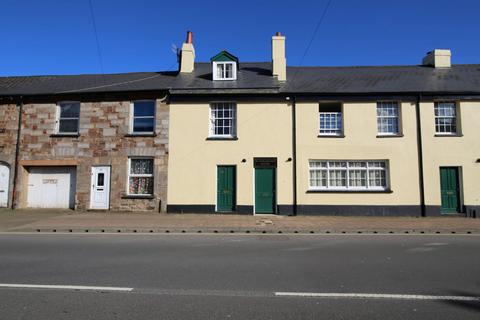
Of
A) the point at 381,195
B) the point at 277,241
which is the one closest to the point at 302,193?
the point at 381,195

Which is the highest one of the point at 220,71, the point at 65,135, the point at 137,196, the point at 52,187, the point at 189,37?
the point at 189,37

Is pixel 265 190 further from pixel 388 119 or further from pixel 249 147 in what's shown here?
pixel 388 119

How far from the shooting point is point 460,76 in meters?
19.3

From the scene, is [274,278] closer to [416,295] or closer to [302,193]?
[416,295]

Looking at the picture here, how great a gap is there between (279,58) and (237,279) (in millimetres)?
15122

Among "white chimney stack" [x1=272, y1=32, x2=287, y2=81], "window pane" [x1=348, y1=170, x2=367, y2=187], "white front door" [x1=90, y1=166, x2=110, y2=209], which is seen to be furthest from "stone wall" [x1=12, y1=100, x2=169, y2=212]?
"window pane" [x1=348, y1=170, x2=367, y2=187]

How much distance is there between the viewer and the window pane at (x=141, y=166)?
18.0m

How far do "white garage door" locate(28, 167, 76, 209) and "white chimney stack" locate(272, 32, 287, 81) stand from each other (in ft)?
37.2

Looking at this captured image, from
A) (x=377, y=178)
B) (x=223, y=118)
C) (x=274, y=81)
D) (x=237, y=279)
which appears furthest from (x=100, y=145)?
(x=237, y=279)

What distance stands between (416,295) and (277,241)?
17.4 feet

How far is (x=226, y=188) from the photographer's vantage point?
688 inches

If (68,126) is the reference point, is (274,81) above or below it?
above

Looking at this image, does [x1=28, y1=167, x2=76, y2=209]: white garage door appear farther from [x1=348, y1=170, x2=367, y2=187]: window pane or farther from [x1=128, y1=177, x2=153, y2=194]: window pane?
[x1=348, y1=170, x2=367, y2=187]: window pane

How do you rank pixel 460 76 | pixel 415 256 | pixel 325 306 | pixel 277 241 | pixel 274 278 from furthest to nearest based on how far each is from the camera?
pixel 460 76 < pixel 277 241 < pixel 415 256 < pixel 274 278 < pixel 325 306
